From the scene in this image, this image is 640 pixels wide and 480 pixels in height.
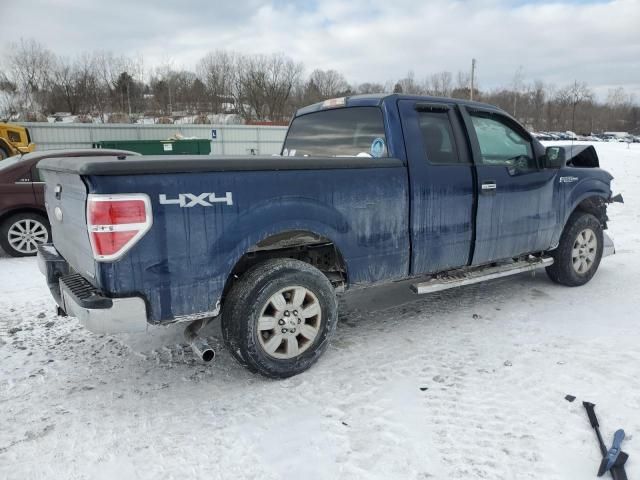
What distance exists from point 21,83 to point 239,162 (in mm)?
64043

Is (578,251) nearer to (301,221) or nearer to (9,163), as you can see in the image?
(301,221)

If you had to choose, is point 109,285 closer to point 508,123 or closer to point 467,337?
point 467,337

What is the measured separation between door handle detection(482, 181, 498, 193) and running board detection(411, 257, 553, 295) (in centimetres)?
77

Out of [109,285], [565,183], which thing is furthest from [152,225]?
[565,183]

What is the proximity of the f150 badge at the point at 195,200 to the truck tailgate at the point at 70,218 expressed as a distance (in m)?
0.46

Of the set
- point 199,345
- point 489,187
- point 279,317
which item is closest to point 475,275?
point 489,187

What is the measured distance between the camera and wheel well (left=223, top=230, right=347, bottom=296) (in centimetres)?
348

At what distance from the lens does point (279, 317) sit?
134 inches

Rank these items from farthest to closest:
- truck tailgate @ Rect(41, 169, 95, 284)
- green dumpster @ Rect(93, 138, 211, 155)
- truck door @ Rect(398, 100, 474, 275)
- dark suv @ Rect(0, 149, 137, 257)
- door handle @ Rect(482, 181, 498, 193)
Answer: green dumpster @ Rect(93, 138, 211, 155)
dark suv @ Rect(0, 149, 137, 257)
door handle @ Rect(482, 181, 498, 193)
truck door @ Rect(398, 100, 474, 275)
truck tailgate @ Rect(41, 169, 95, 284)

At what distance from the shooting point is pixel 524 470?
8.31 ft

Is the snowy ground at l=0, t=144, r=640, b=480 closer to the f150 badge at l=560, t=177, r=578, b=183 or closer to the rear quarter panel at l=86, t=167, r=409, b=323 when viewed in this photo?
the rear quarter panel at l=86, t=167, r=409, b=323

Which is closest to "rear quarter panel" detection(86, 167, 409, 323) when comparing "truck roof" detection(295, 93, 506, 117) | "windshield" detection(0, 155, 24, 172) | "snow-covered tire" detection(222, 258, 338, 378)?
"snow-covered tire" detection(222, 258, 338, 378)

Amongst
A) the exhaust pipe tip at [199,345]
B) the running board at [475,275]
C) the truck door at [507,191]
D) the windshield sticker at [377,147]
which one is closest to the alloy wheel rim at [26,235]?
the exhaust pipe tip at [199,345]

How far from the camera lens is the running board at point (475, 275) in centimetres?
420
